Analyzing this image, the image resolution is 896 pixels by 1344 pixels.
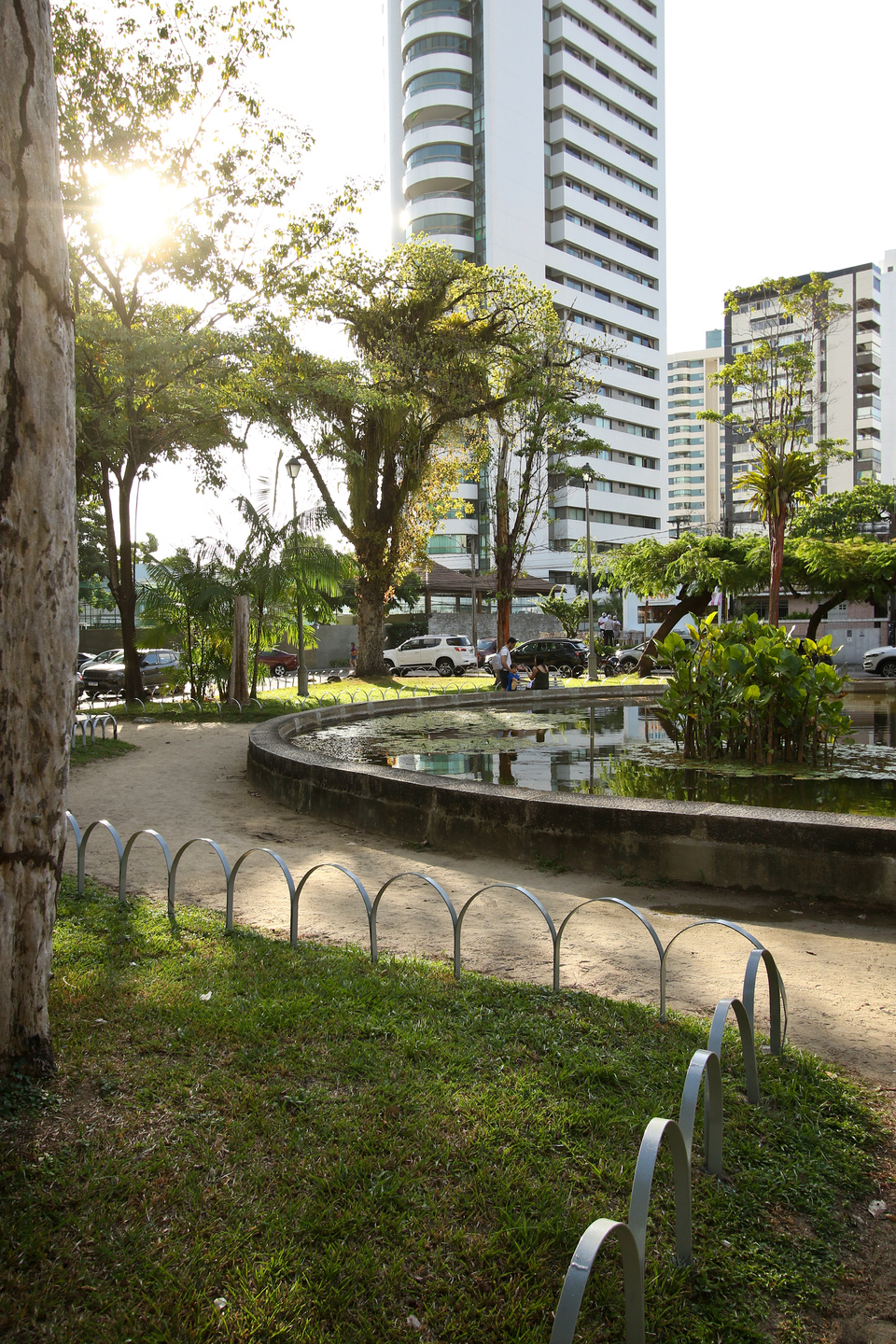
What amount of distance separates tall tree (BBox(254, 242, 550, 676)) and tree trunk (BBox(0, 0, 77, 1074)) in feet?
69.3

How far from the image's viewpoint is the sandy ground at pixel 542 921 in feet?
13.0

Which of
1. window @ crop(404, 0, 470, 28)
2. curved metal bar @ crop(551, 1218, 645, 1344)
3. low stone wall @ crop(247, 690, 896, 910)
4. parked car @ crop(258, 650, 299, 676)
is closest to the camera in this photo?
curved metal bar @ crop(551, 1218, 645, 1344)

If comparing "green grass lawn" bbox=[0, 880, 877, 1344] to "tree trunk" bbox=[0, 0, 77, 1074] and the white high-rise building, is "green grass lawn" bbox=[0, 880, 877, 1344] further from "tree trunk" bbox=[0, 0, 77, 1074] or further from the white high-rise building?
the white high-rise building

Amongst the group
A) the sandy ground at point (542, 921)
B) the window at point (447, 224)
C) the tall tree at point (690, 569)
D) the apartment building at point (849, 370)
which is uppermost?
the window at point (447, 224)

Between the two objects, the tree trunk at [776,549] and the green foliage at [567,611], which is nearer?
the tree trunk at [776,549]

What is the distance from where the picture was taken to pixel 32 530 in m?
2.80

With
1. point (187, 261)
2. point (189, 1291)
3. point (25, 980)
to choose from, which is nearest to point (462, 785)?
point (25, 980)

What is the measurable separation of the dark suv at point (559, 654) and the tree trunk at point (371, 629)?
23.4 feet

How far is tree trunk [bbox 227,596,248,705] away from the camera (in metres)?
18.5

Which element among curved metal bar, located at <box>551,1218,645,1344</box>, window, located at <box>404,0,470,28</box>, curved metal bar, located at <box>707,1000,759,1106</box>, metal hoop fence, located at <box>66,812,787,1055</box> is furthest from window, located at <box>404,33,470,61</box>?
curved metal bar, located at <box>551,1218,645,1344</box>

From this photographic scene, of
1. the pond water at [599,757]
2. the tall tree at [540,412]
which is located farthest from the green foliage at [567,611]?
the pond water at [599,757]

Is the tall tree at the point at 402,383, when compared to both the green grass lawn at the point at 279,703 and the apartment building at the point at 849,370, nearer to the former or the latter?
the green grass lawn at the point at 279,703

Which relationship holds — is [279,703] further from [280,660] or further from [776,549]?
[280,660]

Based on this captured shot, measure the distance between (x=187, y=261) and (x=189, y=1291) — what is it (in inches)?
717
